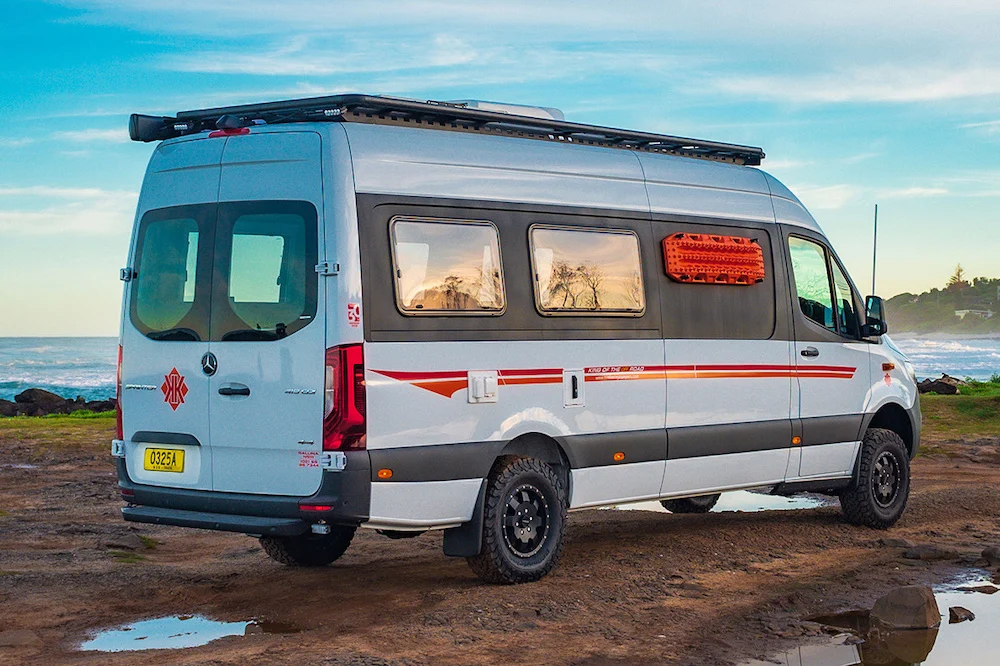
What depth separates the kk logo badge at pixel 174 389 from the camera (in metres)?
8.48

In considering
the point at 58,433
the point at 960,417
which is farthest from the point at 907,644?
the point at 58,433

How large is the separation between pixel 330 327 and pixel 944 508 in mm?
7203

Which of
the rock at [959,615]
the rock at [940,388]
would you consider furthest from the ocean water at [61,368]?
the rock at [959,615]

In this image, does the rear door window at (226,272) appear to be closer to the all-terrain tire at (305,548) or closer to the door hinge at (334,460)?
the door hinge at (334,460)

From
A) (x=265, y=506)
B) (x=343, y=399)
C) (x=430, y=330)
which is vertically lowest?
(x=265, y=506)

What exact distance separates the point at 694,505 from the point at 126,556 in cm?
537

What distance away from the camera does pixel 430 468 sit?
8.26 m

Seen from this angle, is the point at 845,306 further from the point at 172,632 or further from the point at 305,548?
the point at 172,632

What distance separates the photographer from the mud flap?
8539 millimetres

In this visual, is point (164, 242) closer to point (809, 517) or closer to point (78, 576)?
point (78, 576)

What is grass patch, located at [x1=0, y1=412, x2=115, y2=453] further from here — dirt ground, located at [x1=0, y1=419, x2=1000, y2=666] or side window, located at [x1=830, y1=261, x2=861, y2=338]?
side window, located at [x1=830, y1=261, x2=861, y2=338]

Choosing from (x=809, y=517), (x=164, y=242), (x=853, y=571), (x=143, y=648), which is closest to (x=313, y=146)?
(x=164, y=242)

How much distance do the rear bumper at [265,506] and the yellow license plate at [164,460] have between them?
0.41ft

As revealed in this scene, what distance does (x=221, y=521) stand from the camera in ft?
26.8
